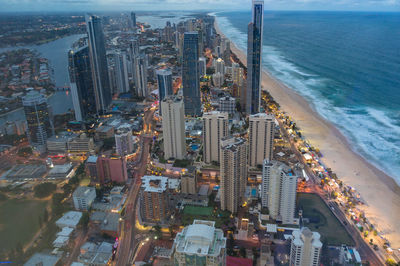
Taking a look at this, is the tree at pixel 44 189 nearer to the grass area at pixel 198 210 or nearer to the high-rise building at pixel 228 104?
the grass area at pixel 198 210

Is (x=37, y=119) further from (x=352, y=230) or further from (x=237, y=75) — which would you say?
(x=237, y=75)

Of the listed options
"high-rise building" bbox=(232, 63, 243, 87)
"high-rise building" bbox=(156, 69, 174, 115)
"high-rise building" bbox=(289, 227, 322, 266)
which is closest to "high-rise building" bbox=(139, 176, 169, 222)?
"high-rise building" bbox=(289, 227, 322, 266)

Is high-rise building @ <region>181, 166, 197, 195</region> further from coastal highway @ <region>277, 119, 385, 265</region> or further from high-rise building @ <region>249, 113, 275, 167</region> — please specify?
coastal highway @ <region>277, 119, 385, 265</region>

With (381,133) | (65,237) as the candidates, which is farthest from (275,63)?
(65,237)

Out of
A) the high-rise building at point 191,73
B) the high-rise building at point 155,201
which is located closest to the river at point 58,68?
the high-rise building at point 191,73

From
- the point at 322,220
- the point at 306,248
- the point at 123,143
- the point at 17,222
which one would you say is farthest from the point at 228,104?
the point at 17,222

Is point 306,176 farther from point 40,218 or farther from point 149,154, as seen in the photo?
point 40,218
